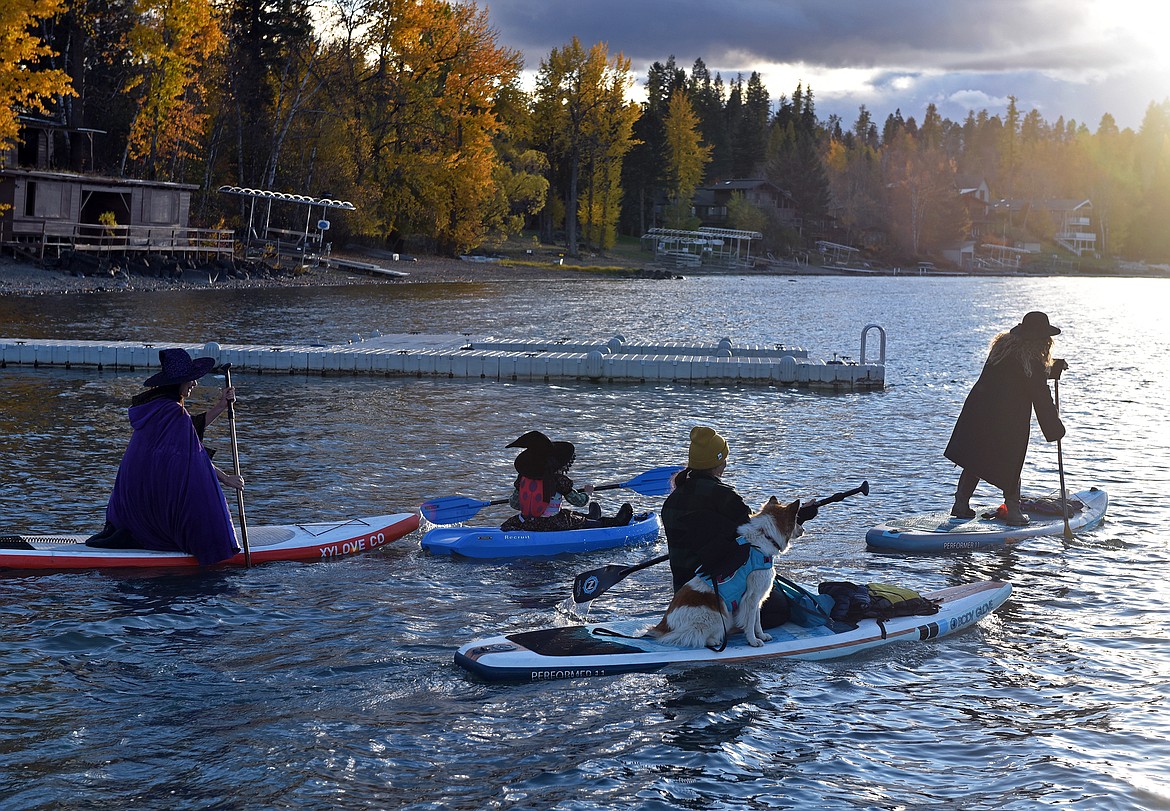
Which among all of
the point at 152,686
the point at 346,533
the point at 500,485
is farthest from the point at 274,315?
the point at 152,686

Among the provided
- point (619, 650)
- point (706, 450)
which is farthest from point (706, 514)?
point (619, 650)

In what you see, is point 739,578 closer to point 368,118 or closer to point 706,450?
point 706,450

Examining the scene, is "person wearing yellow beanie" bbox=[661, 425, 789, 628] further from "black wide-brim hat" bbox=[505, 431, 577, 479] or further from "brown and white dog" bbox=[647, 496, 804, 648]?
"black wide-brim hat" bbox=[505, 431, 577, 479]

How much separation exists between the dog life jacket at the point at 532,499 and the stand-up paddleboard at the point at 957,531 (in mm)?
3616

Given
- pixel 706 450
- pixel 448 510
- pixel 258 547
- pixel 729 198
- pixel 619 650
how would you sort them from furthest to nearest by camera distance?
pixel 729 198, pixel 448 510, pixel 258 547, pixel 619 650, pixel 706 450

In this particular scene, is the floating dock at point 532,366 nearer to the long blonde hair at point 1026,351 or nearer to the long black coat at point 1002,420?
the long black coat at point 1002,420

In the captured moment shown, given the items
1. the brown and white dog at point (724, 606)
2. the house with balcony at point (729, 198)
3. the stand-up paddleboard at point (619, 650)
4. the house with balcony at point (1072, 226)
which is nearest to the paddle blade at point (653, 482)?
the stand-up paddleboard at point (619, 650)

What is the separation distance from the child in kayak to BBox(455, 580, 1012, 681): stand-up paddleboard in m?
2.97

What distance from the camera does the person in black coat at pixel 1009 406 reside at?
40.3ft

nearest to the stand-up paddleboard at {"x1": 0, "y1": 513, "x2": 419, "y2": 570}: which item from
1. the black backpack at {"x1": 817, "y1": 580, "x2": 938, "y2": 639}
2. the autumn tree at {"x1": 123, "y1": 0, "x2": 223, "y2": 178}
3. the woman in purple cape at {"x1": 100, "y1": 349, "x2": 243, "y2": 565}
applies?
the woman in purple cape at {"x1": 100, "y1": 349, "x2": 243, "y2": 565}

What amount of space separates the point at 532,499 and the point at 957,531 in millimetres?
4717

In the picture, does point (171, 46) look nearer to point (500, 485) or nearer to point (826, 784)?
point (500, 485)

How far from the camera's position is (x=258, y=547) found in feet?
38.3

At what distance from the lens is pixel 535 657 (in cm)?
880
